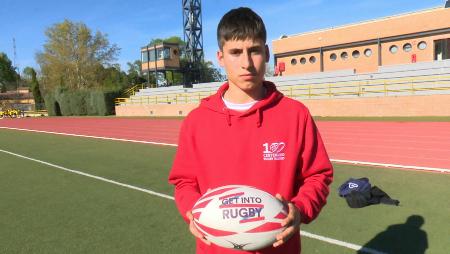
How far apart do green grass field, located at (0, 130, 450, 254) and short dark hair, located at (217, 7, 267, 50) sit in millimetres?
3154

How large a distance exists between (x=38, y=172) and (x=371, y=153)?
29.3ft

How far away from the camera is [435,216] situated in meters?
5.54

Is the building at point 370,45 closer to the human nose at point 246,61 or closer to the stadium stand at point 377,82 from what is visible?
the stadium stand at point 377,82

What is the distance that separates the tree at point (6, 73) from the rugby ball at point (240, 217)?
115m

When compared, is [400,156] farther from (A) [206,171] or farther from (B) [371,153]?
(A) [206,171]

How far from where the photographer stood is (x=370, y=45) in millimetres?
36906

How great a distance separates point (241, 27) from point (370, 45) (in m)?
37.8

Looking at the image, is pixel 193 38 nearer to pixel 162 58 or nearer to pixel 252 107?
pixel 162 58

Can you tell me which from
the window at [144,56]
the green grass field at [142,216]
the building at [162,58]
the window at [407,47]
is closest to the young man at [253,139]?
the green grass field at [142,216]

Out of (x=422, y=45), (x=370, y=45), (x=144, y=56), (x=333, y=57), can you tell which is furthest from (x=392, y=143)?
(x=144, y=56)

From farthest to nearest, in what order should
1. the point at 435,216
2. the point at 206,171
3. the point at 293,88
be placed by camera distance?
the point at 293,88 < the point at 435,216 < the point at 206,171

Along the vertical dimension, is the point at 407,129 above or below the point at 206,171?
below

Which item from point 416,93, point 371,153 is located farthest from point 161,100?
point 371,153

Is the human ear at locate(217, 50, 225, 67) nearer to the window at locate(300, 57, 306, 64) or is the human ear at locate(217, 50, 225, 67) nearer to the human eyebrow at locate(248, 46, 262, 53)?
the human eyebrow at locate(248, 46, 262, 53)
